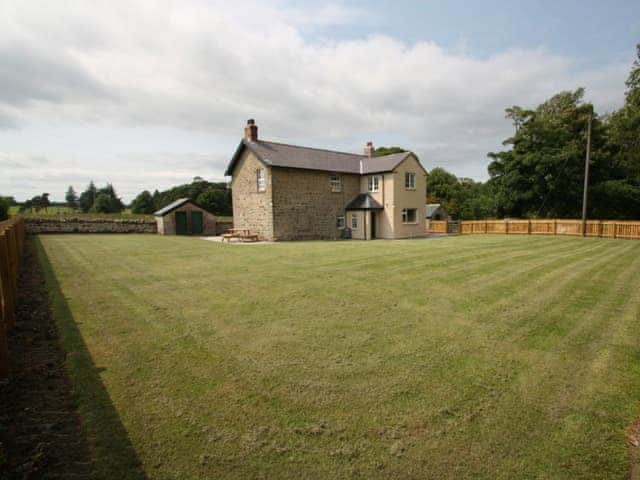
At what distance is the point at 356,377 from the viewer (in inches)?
166

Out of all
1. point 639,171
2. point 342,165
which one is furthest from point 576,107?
point 342,165

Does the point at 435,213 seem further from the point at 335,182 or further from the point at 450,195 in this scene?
the point at 335,182

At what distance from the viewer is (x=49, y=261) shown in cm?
1289

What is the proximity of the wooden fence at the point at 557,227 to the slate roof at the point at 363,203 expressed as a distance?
1243 centimetres

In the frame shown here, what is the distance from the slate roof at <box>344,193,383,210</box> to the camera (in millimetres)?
27000

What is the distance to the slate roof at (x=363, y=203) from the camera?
88.6 feet

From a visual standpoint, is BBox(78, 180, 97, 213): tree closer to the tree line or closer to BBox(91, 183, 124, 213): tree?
BBox(91, 183, 124, 213): tree

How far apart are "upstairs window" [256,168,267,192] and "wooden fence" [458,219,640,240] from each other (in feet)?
70.5

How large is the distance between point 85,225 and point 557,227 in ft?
139

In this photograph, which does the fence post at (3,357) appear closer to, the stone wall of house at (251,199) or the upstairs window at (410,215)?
the stone wall of house at (251,199)

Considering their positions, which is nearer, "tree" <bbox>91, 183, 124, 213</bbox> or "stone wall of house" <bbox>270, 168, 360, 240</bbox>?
"stone wall of house" <bbox>270, 168, 360, 240</bbox>

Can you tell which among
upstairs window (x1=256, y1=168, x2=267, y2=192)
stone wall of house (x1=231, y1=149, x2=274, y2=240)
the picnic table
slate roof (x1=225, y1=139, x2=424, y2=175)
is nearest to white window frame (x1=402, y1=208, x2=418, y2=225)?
slate roof (x1=225, y1=139, x2=424, y2=175)

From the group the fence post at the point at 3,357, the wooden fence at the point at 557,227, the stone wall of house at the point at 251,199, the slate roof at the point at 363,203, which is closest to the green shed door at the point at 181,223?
the stone wall of house at the point at 251,199

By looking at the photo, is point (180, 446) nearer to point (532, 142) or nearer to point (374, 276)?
point (374, 276)
